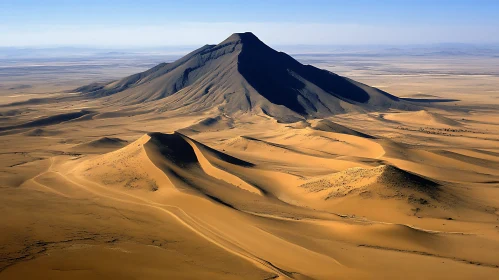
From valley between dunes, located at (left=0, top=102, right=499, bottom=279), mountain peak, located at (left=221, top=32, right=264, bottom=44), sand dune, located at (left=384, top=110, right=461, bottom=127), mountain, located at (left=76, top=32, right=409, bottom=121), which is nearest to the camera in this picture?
valley between dunes, located at (left=0, top=102, right=499, bottom=279)

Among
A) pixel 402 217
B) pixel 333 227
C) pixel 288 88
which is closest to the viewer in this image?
pixel 333 227

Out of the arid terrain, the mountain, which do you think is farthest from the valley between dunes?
the mountain

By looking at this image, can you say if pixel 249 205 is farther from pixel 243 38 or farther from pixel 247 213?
pixel 243 38

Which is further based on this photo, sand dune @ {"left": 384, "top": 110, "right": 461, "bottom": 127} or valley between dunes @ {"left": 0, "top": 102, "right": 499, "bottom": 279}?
sand dune @ {"left": 384, "top": 110, "right": 461, "bottom": 127}

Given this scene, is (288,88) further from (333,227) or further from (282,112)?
(333,227)

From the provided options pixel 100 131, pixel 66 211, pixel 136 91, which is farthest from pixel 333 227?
pixel 136 91

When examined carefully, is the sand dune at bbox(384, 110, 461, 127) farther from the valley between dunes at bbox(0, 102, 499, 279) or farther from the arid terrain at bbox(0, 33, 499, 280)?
the valley between dunes at bbox(0, 102, 499, 279)
